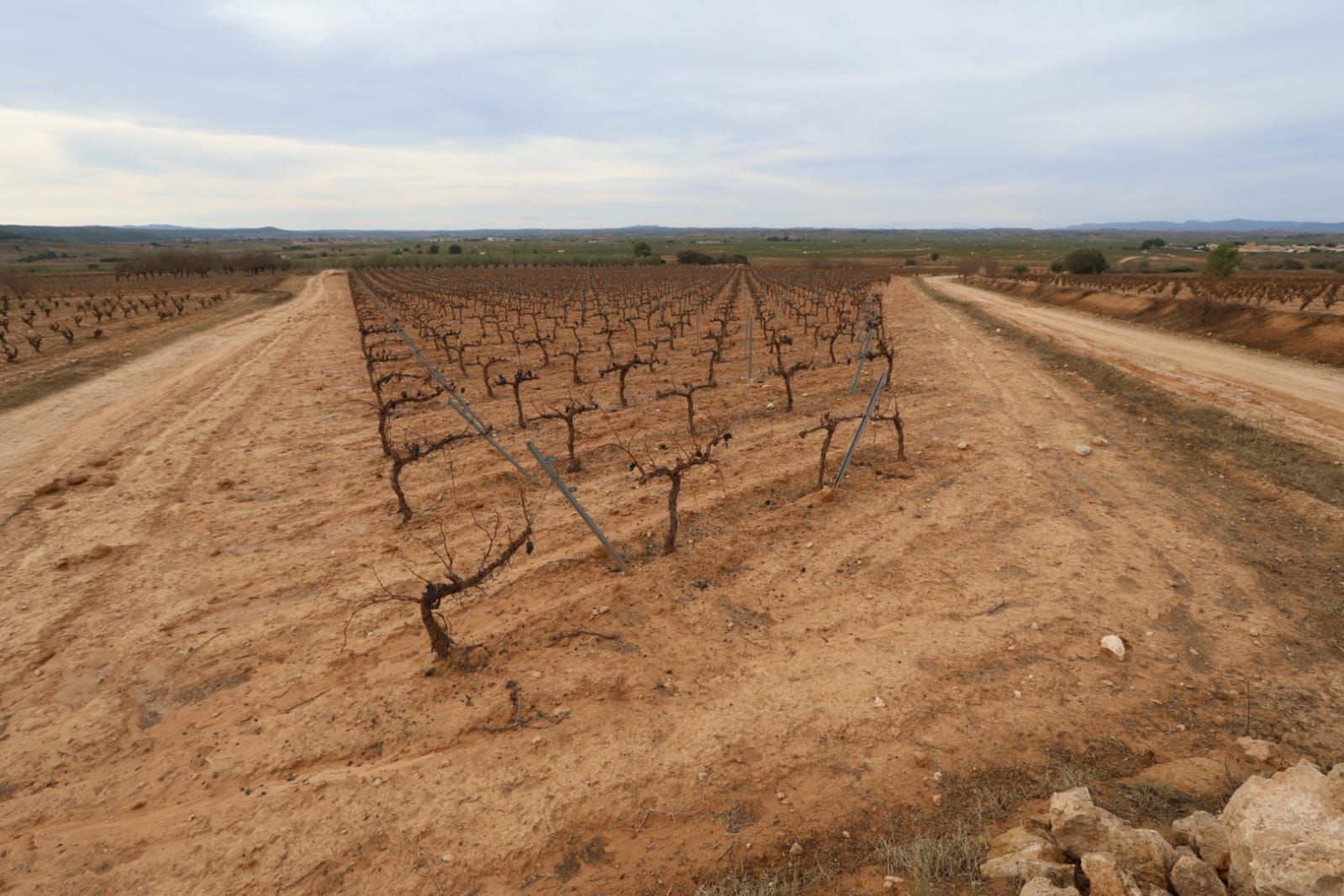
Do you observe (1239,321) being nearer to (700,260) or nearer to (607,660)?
(607,660)

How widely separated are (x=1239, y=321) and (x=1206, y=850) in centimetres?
2663

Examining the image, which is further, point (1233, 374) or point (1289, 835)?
point (1233, 374)

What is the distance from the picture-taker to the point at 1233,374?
15344 mm

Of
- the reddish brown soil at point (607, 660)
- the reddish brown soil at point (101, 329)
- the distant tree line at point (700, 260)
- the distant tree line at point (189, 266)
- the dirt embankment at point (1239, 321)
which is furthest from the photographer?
the distant tree line at point (700, 260)

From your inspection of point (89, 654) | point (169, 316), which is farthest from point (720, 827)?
point (169, 316)

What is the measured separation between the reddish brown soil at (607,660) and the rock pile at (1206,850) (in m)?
0.90

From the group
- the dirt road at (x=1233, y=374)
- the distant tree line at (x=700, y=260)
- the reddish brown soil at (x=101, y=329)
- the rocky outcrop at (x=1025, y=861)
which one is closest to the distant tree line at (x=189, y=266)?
the reddish brown soil at (x=101, y=329)

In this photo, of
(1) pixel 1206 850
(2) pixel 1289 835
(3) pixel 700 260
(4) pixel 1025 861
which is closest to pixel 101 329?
(4) pixel 1025 861

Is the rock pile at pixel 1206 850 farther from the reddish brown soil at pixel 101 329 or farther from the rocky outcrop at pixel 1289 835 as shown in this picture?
the reddish brown soil at pixel 101 329

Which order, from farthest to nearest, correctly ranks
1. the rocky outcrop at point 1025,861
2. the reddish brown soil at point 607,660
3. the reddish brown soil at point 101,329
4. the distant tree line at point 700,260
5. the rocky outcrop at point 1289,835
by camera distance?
the distant tree line at point 700,260, the reddish brown soil at point 101,329, the reddish brown soil at point 607,660, the rocky outcrop at point 1025,861, the rocky outcrop at point 1289,835

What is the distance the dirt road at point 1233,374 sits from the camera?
1124 cm

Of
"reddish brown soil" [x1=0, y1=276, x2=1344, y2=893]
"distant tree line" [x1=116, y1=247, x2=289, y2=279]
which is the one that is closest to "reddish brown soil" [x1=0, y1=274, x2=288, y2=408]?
"reddish brown soil" [x1=0, y1=276, x2=1344, y2=893]

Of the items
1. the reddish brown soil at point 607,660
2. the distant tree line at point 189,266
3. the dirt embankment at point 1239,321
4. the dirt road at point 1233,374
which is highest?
the distant tree line at point 189,266

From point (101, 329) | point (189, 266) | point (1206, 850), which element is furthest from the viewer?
point (189, 266)
